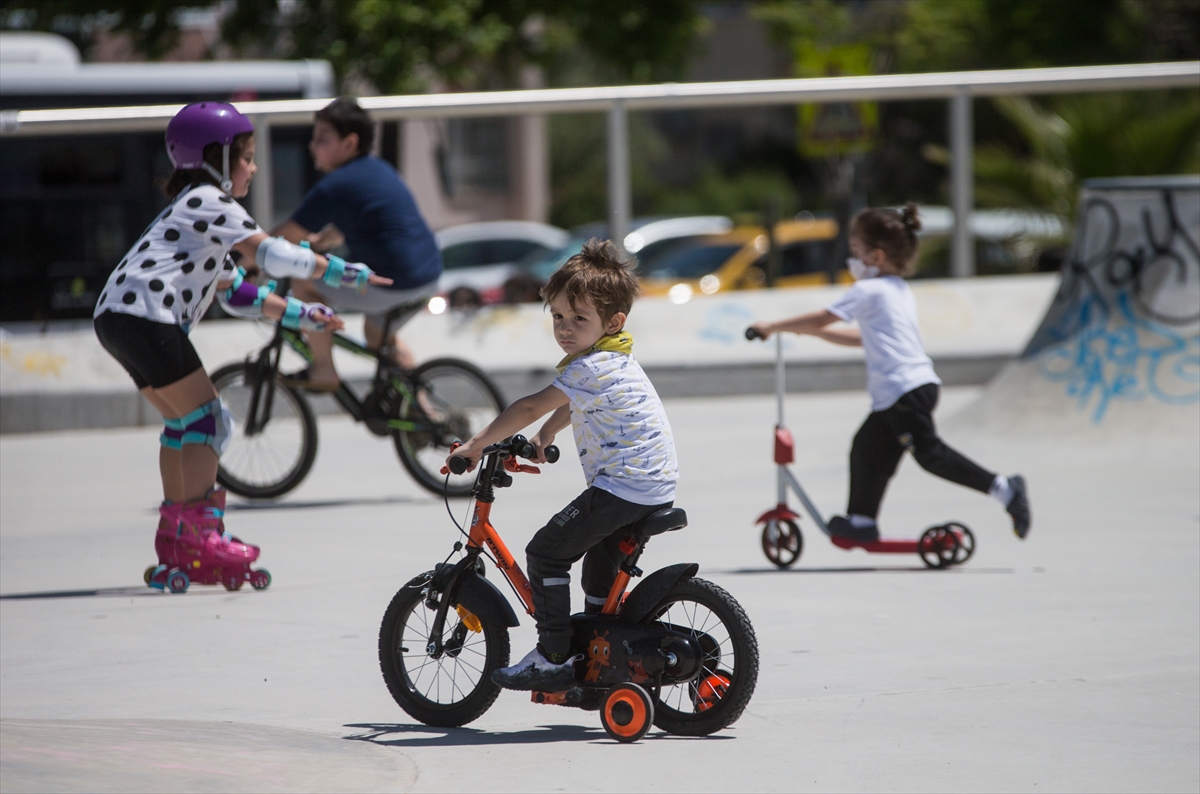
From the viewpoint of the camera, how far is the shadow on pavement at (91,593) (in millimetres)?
6418

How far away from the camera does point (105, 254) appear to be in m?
14.5

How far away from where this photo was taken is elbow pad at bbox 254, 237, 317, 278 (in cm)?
639

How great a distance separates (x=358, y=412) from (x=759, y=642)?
140 inches

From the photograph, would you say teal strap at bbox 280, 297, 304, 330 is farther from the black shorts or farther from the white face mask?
the white face mask

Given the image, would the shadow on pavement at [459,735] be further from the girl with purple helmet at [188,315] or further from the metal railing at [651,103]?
the metal railing at [651,103]

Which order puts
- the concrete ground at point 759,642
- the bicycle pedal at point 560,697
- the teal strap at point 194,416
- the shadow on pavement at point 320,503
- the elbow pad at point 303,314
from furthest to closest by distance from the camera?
1. the shadow on pavement at point 320,503
2. the elbow pad at point 303,314
3. the teal strap at point 194,416
4. the bicycle pedal at point 560,697
5. the concrete ground at point 759,642

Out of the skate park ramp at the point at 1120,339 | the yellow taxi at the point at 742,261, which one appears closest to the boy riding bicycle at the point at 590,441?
the skate park ramp at the point at 1120,339

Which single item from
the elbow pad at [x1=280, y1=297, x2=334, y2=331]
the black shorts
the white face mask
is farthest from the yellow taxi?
the black shorts

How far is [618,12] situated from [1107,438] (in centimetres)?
1555

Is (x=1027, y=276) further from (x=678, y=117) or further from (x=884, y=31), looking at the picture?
(x=678, y=117)

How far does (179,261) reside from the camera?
20.4 ft

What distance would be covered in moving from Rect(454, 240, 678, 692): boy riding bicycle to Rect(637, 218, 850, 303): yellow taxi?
15205 mm

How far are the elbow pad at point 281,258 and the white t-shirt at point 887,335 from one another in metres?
2.19

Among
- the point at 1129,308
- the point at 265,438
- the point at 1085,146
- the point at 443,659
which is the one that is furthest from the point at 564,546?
the point at 1085,146
